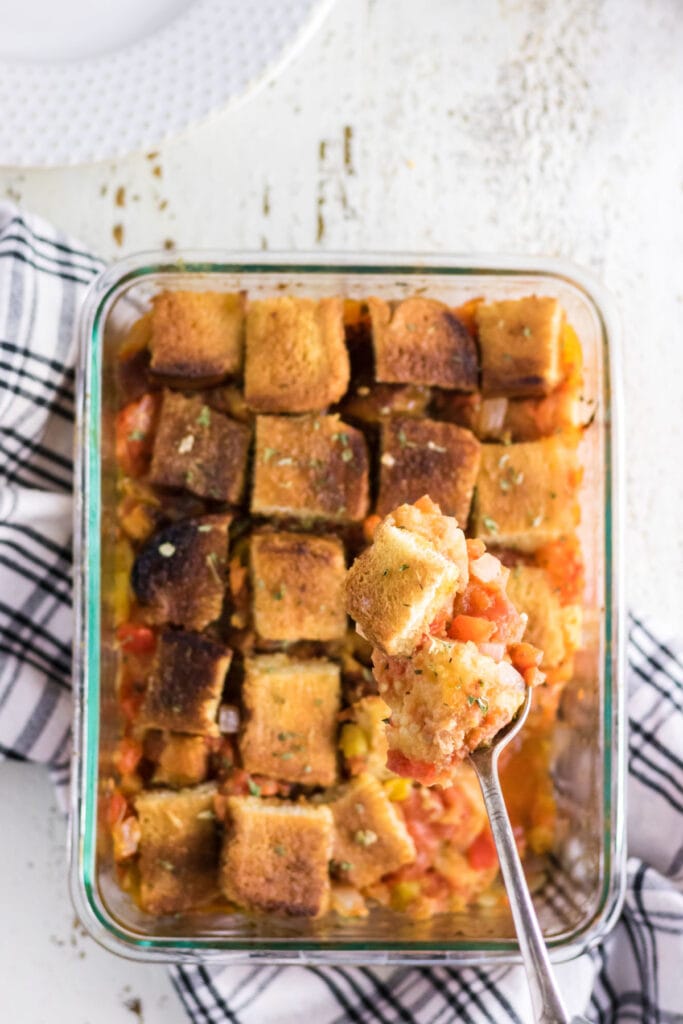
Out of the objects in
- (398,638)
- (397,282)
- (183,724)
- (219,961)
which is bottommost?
(219,961)

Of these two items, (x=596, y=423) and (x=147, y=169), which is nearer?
(x=596, y=423)

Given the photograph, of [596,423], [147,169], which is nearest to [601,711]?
[596,423]

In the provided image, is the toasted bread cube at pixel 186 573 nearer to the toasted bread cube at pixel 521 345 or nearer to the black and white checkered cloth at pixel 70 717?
the black and white checkered cloth at pixel 70 717

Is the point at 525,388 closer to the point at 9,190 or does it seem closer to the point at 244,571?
the point at 244,571

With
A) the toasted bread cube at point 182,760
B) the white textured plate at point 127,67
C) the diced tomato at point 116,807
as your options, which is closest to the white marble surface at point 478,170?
the white textured plate at point 127,67

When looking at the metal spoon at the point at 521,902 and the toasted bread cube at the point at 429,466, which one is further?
the toasted bread cube at the point at 429,466

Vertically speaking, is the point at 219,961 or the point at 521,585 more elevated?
the point at 521,585

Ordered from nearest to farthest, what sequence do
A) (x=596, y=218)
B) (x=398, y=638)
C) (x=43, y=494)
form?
(x=398, y=638)
(x=43, y=494)
(x=596, y=218)
